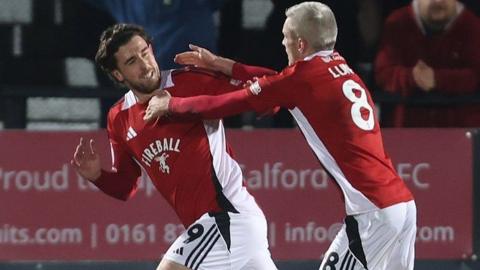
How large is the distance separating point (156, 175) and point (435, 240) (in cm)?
238

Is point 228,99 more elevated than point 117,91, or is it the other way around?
point 228,99

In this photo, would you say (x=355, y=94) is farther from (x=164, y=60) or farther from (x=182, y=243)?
(x=164, y=60)

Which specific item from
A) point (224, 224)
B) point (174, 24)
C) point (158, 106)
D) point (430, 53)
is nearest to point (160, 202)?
point (174, 24)

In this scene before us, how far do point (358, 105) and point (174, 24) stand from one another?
235 cm

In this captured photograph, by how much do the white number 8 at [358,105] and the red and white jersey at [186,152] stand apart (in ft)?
1.90

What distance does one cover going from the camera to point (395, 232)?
7.01 m

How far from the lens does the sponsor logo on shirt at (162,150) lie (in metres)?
7.25

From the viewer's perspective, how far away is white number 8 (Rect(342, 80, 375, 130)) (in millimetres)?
7020

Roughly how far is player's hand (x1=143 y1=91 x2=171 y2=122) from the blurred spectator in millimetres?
1910

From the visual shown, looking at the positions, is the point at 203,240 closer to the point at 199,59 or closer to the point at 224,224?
the point at 224,224

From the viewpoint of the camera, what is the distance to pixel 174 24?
918 cm

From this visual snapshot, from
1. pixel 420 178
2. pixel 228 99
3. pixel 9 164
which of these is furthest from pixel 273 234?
pixel 228 99

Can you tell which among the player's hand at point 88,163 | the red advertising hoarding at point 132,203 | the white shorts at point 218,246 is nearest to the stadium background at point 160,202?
the red advertising hoarding at point 132,203

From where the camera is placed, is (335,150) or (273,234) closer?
(335,150)
